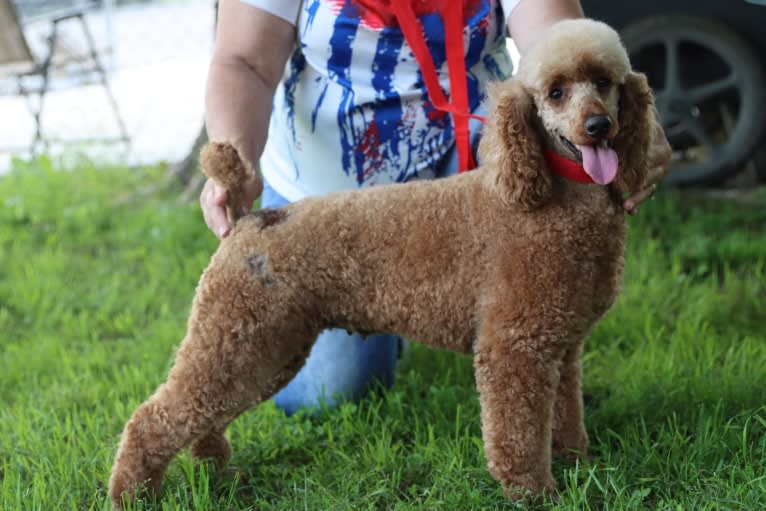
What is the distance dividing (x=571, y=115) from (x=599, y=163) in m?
0.12

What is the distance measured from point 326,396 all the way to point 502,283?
0.99 metres

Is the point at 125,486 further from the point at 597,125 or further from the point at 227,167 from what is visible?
the point at 597,125

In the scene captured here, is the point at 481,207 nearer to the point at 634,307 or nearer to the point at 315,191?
the point at 315,191

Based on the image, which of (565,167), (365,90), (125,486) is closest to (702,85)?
(365,90)

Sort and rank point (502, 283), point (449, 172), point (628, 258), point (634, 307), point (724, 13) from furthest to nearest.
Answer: point (724, 13) < point (628, 258) < point (634, 307) < point (449, 172) < point (502, 283)

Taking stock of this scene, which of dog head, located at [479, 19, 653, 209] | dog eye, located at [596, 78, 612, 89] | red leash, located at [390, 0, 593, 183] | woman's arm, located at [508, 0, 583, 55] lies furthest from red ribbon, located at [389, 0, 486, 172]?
dog eye, located at [596, 78, 612, 89]

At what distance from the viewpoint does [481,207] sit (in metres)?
1.98

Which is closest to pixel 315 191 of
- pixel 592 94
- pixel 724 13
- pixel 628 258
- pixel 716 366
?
pixel 592 94

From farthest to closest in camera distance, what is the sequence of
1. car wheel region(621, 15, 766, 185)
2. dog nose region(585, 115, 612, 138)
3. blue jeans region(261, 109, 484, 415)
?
car wheel region(621, 15, 766, 185), blue jeans region(261, 109, 484, 415), dog nose region(585, 115, 612, 138)

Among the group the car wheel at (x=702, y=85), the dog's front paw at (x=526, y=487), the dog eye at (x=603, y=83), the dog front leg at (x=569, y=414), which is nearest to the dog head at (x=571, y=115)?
the dog eye at (x=603, y=83)

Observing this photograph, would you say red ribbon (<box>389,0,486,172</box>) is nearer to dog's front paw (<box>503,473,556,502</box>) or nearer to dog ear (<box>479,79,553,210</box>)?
dog ear (<box>479,79,553,210</box>)

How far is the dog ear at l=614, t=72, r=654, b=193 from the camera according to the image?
1.88 m

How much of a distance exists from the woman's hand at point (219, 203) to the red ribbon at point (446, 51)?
576 millimetres

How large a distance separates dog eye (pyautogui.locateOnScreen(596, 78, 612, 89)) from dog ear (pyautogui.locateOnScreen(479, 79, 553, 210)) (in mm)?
146
